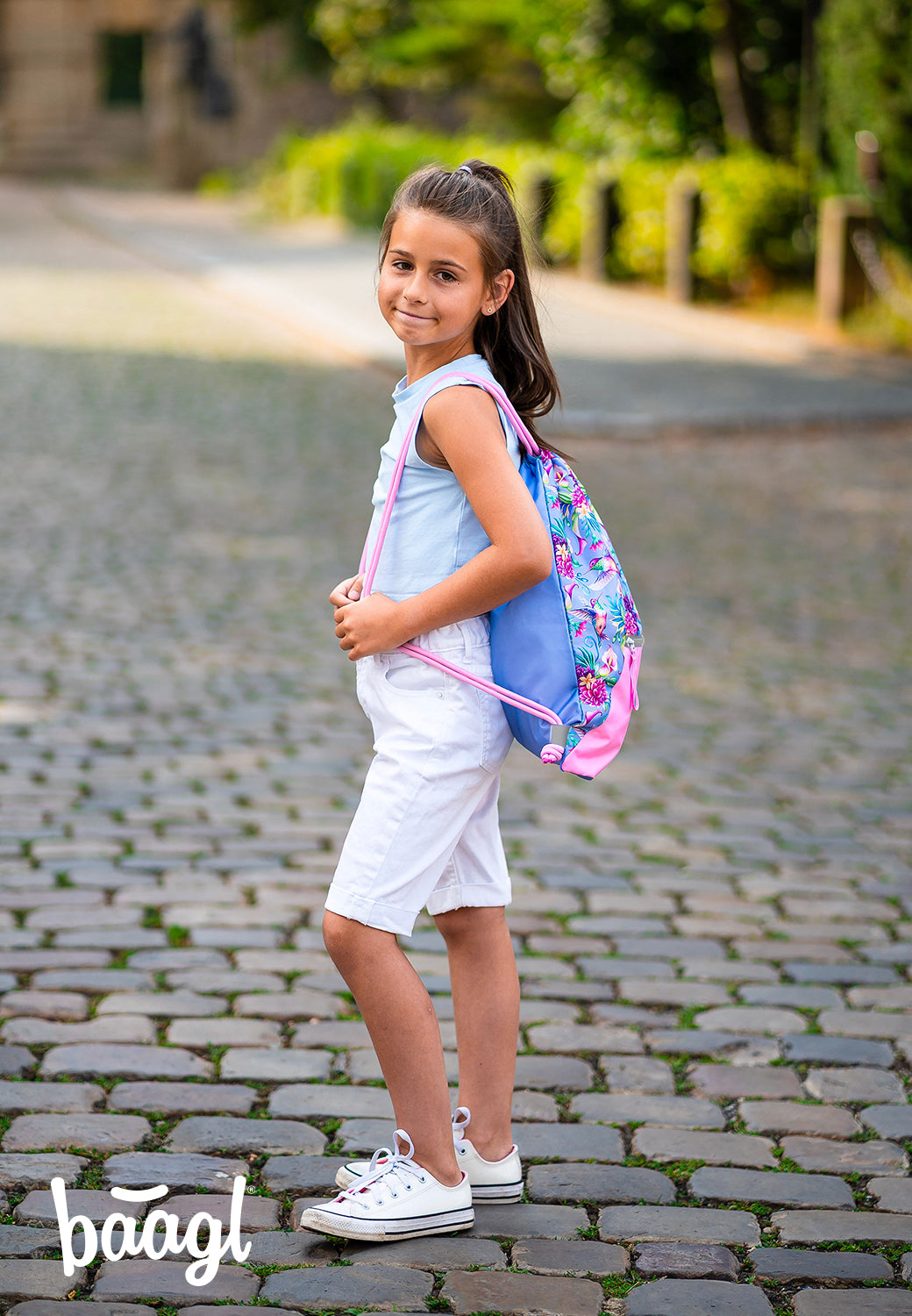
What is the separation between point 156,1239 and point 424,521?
1176 mm

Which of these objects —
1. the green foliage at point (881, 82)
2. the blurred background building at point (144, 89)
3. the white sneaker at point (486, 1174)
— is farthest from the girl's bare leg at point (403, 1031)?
the blurred background building at point (144, 89)

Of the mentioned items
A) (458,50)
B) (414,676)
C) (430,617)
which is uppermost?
(458,50)

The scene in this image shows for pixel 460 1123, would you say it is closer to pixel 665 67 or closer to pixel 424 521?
pixel 424 521

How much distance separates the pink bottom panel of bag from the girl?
126 millimetres

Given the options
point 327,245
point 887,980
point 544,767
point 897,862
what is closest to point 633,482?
point 544,767

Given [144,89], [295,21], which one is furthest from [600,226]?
[144,89]

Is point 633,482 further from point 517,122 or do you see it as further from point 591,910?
point 517,122

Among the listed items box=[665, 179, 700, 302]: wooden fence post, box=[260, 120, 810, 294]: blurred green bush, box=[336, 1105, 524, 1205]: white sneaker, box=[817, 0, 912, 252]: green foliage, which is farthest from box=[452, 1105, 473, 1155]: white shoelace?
box=[665, 179, 700, 302]: wooden fence post

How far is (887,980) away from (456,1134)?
1.40 m

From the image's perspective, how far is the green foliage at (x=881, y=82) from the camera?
14172 millimetres

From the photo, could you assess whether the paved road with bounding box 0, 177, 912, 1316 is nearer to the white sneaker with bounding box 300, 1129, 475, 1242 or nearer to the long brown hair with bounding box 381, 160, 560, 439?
the white sneaker with bounding box 300, 1129, 475, 1242

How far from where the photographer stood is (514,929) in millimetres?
3924

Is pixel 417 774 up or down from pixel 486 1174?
up

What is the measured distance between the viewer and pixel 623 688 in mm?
2518
